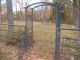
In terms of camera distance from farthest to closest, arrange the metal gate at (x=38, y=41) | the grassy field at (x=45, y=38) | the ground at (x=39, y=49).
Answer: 1. the grassy field at (x=45, y=38)
2. the ground at (x=39, y=49)
3. the metal gate at (x=38, y=41)

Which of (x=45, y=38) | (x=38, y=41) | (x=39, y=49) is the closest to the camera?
(x=39, y=49)

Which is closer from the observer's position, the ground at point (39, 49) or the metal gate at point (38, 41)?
the metal gate at point (38, 41)

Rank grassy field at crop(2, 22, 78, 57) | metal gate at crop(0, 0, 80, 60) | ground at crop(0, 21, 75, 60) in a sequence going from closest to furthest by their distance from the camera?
metal gate at crop(0, 0, 80, 60) → ground at crop(0, 21, 75, 60) → grassy field at crop(2, 22, 78, 57)

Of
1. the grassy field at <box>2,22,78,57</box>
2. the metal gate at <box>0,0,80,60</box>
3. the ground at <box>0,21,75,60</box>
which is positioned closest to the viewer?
the metal gate at <box>0,0,80,60</box>

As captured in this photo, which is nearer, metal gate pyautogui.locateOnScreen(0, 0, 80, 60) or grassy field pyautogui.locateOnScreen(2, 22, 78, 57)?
metal gate pyautogui.locateOnScreen(0, 0, 80, 60)

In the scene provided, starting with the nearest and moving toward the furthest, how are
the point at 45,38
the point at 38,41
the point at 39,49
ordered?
the point at 39,49 → the point at 38,41 → the point at 45,38

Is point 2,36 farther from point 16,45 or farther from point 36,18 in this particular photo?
point 36,18

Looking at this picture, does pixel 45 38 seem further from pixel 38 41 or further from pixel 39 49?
pixel 39 49

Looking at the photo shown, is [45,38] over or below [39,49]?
over

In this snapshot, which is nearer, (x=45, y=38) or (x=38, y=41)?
(x=38, y=41)

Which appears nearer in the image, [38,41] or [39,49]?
[39,49]

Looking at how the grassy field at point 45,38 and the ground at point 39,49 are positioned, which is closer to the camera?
the ground at point 39,49

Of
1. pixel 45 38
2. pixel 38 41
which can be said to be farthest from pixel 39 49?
pixel 45 38

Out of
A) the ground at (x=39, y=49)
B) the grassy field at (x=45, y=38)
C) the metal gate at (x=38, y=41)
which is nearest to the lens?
the metal gate at (x=38, y=41)
